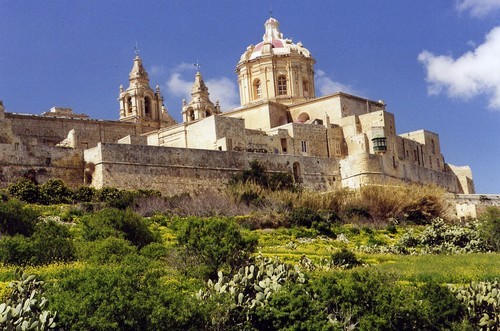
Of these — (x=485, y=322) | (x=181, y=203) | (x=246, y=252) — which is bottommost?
(x=485, y=322)

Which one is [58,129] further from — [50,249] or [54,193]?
[50,249]

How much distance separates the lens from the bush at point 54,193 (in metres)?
34.5

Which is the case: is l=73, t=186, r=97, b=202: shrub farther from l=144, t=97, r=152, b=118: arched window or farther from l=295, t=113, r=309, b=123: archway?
l=144, t=97, r=152, b=118: arched window

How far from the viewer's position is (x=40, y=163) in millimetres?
36656

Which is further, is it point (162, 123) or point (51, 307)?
point (162, 123)

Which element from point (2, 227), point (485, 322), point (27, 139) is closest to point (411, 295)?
point (485, 322)

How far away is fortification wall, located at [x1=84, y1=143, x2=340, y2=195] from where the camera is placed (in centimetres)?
3747

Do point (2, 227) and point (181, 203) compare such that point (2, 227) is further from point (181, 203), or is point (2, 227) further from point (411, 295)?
point (411, 295)

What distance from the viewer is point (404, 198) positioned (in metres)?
37.8

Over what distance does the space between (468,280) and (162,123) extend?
3428 centimetres

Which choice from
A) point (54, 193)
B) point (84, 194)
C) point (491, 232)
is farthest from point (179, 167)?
point (491, 232)

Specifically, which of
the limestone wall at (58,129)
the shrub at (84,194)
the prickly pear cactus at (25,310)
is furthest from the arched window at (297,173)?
the prickly pear cactus at (25,310)

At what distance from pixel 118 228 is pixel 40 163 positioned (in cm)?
1229

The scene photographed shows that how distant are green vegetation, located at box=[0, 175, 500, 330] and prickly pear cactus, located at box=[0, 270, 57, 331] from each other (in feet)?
0.09
